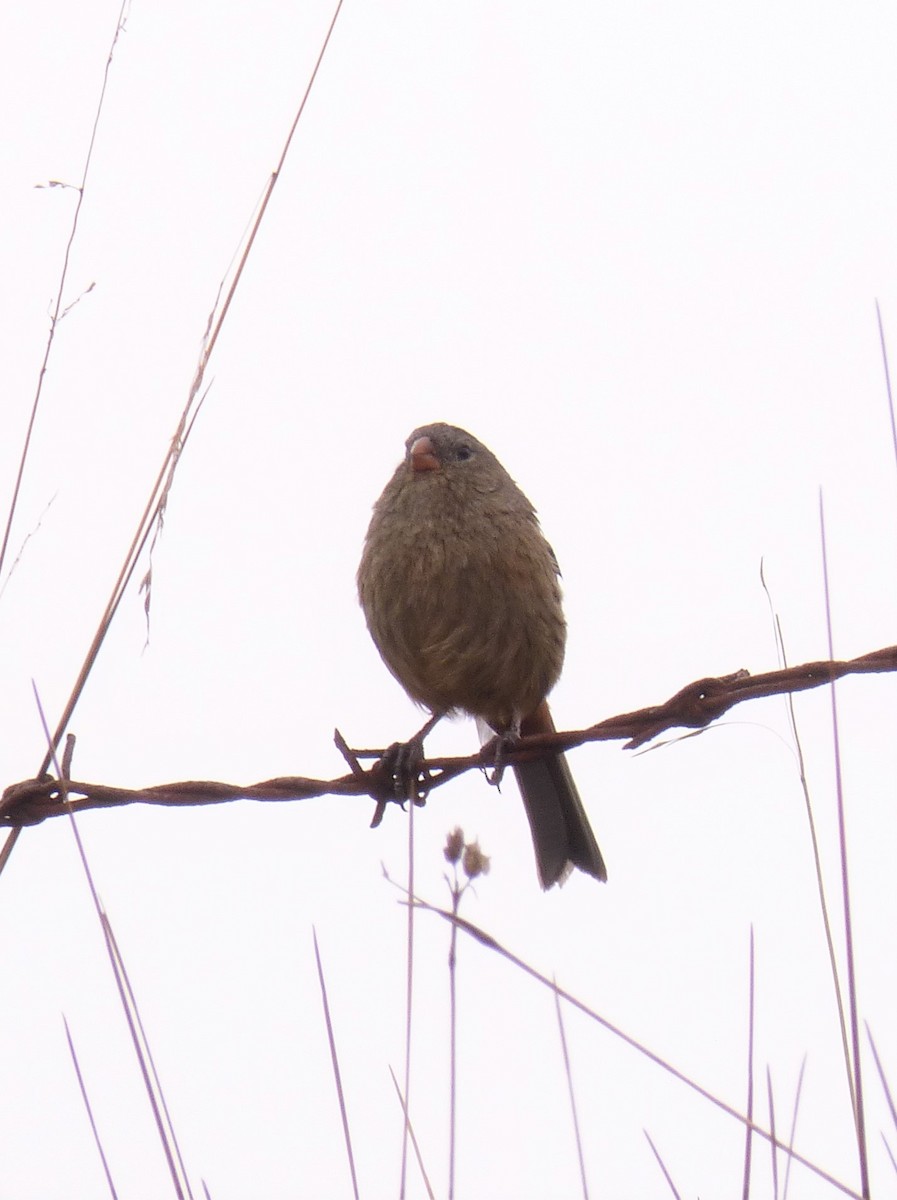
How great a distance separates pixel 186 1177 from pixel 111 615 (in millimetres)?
663

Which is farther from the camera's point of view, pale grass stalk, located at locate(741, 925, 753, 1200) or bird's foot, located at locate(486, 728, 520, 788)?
bird's foot, located at locate(486, 728, 520, 788)

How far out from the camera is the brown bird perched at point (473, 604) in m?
3.57

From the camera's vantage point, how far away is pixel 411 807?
1748 mm

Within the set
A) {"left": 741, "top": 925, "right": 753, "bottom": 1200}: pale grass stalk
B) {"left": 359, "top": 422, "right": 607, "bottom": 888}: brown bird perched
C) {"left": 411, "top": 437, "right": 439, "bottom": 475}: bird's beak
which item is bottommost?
{"left": 741, "top": 925, "right": 753, "bottom": 1200}: pale grass stalk

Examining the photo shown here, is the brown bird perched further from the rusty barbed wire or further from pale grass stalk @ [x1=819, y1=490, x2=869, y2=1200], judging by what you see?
pale grass stalk @ [x1=819, y1=490, x2=869, y2=1200]

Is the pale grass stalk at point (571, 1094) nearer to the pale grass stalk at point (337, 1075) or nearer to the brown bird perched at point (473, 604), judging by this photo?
the pale grass stalk at point (337, 1075)

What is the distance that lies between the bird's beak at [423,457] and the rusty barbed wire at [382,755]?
1.58 m

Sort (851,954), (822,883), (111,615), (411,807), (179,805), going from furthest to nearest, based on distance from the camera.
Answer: (179,805), (111,615), (411,807), (822,883), (851,954)

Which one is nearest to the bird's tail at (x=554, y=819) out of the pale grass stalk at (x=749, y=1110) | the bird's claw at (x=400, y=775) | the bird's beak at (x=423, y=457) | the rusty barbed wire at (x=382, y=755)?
the bird's beak at (x=423, y=457)

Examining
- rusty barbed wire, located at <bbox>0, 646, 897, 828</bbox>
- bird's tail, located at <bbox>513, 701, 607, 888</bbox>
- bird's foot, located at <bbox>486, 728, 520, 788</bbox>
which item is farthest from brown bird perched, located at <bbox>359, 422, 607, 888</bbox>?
rusty barbed wire, located at <bbox>0, 646, 897, 828</bbox>

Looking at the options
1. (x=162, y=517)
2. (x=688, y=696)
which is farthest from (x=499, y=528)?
(x=162, y=517)

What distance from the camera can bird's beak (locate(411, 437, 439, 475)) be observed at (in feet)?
12.7

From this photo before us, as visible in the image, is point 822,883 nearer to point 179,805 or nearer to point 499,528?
point 179,805

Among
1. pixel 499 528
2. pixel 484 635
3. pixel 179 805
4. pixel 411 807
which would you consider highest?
pixel 499 528
